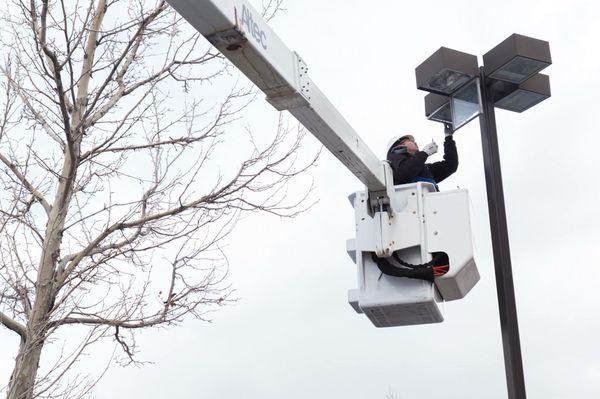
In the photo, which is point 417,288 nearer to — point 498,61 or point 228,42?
point 498,61

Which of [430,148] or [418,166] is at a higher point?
[430,148]

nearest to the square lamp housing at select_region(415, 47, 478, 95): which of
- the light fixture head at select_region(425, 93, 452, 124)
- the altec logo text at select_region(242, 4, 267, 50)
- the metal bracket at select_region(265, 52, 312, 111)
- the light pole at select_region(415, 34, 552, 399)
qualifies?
the light pole at select_region(415, 34, 552, 399)

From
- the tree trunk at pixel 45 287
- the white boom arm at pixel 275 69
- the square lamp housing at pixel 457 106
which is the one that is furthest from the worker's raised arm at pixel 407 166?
the tree trunk at pixel 45 287

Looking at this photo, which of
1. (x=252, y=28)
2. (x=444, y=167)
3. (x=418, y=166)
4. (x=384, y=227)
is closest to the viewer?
(x=252, y=28)

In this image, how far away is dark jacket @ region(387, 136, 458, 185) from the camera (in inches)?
252

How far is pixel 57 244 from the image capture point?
7879 mm

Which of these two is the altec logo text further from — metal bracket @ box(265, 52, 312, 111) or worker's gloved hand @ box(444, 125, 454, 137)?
worker's gloved hand @ box(444, 125, 454, 137)

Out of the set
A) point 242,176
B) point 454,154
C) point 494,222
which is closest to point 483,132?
point 454,154

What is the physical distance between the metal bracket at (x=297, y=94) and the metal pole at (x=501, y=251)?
2406mm

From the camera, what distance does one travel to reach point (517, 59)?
6.65 metres

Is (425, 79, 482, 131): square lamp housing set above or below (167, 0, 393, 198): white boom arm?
above

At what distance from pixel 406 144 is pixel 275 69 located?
97.4 inches

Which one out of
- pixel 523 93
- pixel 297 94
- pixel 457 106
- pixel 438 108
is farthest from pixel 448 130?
pixel 297 94

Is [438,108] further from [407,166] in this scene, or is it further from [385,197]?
[385,197]
